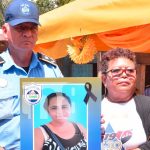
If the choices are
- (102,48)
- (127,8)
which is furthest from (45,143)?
(102,48)

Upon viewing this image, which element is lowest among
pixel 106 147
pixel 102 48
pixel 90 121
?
pixel 106 147

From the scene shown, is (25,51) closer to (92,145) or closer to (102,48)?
(92,145)

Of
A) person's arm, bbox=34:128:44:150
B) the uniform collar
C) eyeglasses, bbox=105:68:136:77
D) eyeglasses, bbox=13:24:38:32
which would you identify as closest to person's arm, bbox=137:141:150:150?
eyeglasses, bbox=105:68:136:77

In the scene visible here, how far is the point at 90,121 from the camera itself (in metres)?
1.88

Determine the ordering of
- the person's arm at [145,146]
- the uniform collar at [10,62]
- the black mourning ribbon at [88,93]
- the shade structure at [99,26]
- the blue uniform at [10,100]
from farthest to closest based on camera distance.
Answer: the shade structure at [99,26]
the uniform collar at [10,62]
the blue uniform at [10,100]
the person's arm at [145,146]
the black mourning ribbon at [88,93]

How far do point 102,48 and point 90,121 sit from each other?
8.30 ft

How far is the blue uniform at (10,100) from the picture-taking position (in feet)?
6.81

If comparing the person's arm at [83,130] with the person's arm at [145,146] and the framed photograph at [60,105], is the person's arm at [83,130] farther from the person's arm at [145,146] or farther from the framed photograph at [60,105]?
the person's arm at [145,146]

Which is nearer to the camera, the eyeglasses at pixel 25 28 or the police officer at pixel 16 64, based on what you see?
the police officer at pixel 16 64

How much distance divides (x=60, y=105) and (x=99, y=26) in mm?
1603

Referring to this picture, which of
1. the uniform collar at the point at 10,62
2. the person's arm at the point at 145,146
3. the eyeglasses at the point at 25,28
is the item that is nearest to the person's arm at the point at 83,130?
the person's arm at the point at 145,146

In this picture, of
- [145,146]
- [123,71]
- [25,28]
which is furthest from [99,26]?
[145,146]

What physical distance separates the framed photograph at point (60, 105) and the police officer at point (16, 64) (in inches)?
8.4

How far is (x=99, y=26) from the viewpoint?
338cm
